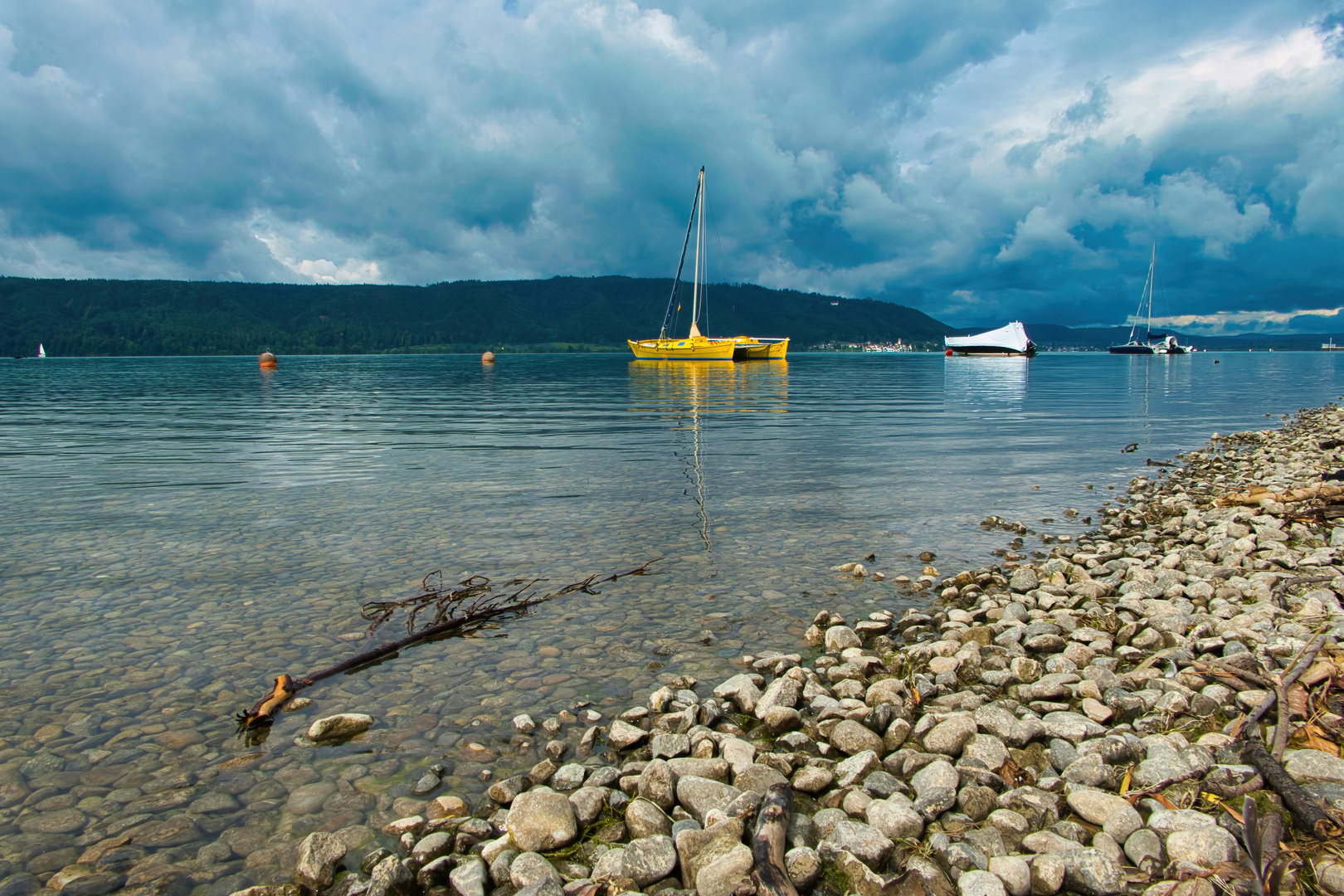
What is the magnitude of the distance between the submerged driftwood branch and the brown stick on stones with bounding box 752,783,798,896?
409cm

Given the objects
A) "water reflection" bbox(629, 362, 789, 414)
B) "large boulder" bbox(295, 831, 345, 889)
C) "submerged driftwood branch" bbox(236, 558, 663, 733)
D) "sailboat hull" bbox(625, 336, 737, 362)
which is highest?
"sailboat hull" bbox(625, 336, 737, 362)

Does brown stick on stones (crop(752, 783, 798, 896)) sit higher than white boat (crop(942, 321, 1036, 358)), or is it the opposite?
white boat (crop(942, 321, 1036, 358))

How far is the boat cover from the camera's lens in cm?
17012

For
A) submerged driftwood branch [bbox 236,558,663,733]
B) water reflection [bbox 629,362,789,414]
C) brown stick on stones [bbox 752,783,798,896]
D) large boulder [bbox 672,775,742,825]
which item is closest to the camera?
brown stick on stones [bbox 752,783,798,896]

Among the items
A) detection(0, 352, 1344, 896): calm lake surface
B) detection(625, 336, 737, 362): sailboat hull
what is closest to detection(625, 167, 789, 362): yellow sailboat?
detection(625, 336, 737, 362): sailboat hull

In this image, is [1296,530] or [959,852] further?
[1296,530]

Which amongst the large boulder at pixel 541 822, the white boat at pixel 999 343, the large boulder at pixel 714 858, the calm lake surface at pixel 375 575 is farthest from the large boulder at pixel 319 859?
the white boat at pixel 999 343

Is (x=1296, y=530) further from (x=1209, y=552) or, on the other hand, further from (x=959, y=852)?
(x=959, y=852)

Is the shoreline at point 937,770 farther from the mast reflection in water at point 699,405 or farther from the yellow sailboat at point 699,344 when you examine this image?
the yellow sailboat at point 699,344

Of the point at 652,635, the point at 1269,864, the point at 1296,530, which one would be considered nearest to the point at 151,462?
Answer: the point at 652,635

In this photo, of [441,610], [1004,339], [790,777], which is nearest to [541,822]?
[790,777]

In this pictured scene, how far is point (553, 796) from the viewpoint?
14.9ft

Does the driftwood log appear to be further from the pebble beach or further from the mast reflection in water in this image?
the mast reflection in water

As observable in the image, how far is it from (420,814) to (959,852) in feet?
10.7
